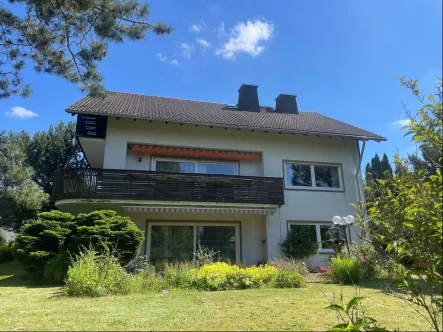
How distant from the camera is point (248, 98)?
74.3ft

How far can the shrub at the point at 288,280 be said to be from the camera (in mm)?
10031

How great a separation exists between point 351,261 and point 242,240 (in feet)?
20.9

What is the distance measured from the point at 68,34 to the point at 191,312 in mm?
7219

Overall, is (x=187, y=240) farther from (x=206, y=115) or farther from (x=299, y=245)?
(x=206, y=115)

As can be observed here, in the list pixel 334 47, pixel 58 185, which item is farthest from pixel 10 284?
pixel 334 47

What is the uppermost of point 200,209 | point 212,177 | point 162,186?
point 212,177

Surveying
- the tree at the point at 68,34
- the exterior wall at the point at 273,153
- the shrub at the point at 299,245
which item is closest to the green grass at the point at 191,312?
the tree at the point at 68,34

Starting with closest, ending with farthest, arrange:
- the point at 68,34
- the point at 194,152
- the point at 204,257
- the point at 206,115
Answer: the point at 68,34 → the point at 204,257 → the point at 194,152 → the point at 206,115

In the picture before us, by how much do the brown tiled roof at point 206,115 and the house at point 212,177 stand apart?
0.09 metres

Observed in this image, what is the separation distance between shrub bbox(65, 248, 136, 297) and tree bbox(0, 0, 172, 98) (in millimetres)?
4599

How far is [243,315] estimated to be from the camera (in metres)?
5.88

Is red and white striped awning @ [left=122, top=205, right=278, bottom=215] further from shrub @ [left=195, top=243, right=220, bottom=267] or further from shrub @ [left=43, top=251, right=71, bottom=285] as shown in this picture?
shrub @ [left=43, top=251, right=71, bottom=285]

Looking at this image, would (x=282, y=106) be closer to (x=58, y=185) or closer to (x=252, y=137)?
(x=252, y=137)

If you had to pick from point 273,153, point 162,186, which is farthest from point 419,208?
point 273,153
